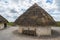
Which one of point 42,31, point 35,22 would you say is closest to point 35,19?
point 35,22

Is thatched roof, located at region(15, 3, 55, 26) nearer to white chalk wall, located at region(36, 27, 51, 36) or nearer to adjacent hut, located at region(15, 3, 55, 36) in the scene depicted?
adjacent hut, located at region(15, 3, 55, 36)

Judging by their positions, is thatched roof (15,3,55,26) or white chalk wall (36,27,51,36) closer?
white chalk wall (36,27,51,36)

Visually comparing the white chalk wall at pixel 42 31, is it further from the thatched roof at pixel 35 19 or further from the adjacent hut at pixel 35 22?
the thatched roof at pixel 35 19

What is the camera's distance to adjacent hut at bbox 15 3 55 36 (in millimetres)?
11031

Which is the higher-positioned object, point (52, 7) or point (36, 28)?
point (52, 7)

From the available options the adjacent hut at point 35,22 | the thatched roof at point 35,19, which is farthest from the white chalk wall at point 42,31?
the thatched roof at point 35,19

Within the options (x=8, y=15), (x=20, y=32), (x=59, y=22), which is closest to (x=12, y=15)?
(x=8, y=15)

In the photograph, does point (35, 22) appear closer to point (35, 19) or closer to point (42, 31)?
point (35, 19)

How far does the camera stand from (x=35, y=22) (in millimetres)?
11125

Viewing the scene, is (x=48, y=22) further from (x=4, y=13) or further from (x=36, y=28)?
(x=4, y=13)

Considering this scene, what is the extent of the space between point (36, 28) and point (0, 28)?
335 centimetres

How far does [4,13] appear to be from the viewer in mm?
17688

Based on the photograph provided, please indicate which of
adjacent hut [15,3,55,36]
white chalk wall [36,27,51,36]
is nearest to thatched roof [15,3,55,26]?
adjacent hut [15,3,55,36]

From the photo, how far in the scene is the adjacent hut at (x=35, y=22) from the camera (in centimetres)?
1103
